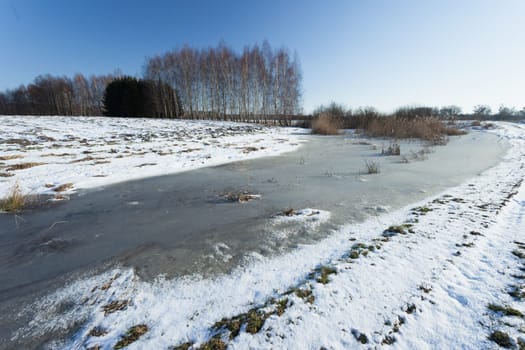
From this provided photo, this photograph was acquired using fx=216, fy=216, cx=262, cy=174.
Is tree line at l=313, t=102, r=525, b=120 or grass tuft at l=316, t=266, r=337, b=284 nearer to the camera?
grass tuft at l=316, t=266, r=337, b=284

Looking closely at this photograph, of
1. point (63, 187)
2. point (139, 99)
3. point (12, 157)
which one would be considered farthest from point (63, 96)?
point (63, 187)

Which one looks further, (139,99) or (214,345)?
(139,99)

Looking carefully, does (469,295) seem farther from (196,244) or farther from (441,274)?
(196,244)

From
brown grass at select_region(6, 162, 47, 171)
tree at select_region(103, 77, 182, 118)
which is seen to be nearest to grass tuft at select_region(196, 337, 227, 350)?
brown grass at select_region(6, 162, 47, 171)

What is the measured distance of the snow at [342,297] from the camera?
1.13 metres

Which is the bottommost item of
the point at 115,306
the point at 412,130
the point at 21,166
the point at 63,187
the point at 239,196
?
the point at 115,306

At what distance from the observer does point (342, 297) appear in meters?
1.39

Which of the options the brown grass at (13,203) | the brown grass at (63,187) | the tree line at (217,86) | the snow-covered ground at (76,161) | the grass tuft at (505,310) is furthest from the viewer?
the tree line at (217,86)

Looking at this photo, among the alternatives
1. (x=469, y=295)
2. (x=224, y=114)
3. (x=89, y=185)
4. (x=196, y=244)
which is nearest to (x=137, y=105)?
(x=224, y=114)

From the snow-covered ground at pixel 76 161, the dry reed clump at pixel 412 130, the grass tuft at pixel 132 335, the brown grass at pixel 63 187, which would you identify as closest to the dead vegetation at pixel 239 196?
the grass tuft at pixel 132 335

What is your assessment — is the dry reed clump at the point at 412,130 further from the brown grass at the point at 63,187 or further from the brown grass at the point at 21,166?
the brown grass at the point at 21,166

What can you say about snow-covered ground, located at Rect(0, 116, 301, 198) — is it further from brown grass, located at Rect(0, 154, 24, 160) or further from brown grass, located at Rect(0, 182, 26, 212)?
brown grass, located at Rect(0, 182, 26, 212)

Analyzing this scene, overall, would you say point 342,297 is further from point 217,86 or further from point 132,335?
→ point 217,86

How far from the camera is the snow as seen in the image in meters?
1.13
